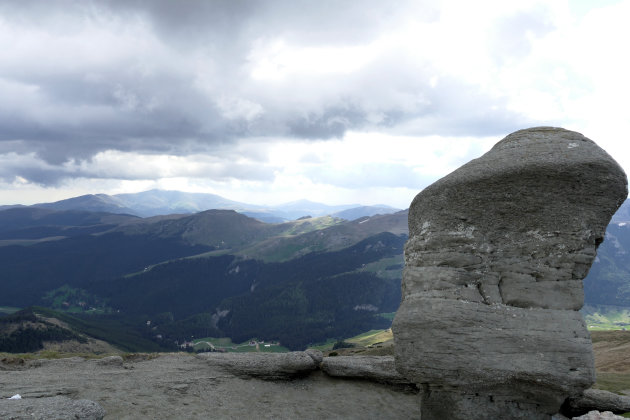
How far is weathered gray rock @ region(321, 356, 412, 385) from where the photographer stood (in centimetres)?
3359

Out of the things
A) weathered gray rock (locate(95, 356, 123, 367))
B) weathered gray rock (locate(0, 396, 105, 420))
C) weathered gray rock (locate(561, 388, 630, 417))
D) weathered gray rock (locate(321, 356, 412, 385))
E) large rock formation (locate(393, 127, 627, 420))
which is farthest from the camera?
weathered gray rock (locate(95, 356, 123, 367))

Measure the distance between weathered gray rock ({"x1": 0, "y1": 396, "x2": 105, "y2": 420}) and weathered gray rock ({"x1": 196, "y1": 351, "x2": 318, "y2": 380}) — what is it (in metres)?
14.7

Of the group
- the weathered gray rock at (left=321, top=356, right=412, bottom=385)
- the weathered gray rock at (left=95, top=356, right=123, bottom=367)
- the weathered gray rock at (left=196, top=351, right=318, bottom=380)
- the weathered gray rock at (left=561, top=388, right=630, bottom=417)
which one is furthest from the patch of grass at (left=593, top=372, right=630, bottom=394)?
the weathered gray rock at (left=95, top=356, right=123, bottom=367)

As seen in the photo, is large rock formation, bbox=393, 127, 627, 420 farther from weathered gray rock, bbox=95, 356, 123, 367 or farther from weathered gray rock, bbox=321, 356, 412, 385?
weathered gray rock, bbox=95, 356, 123, 367

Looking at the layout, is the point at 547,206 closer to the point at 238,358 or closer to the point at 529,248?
the point at 529,248

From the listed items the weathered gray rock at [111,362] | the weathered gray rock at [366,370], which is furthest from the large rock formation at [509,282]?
the weathered gray rock at [111,362]

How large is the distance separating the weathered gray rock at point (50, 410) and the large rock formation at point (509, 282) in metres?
16.5

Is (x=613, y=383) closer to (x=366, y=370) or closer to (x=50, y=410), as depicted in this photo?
(x=366, y=370)

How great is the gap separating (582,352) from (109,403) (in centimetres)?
2732

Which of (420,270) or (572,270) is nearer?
(572,270)

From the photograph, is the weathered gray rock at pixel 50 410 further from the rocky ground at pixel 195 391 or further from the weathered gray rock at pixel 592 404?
the weathered gray rock at pixel 592 404

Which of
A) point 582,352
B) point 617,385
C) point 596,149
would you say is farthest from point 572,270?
point 617,385

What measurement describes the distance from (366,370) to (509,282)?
1543cm

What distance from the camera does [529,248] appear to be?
24.1 m
